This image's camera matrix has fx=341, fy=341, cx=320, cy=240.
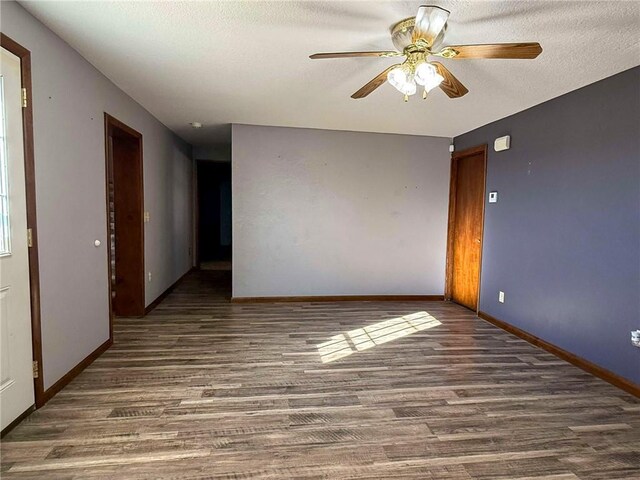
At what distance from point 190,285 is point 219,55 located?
13.2 ft

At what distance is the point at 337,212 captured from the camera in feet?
15.4

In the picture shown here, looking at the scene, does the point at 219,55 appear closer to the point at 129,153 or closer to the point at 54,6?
the point at 54,6

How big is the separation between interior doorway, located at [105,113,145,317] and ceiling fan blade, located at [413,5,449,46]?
10.2 ft

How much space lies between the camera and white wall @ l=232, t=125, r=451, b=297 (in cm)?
452

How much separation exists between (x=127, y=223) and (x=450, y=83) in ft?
11.5

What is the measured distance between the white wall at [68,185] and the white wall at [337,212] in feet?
5.50

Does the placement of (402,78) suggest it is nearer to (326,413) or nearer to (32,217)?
(326,413)

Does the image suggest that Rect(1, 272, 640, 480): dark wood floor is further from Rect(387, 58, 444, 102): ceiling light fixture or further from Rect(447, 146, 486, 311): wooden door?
Rect(387, 58, 444, 102): ceiling light fixture

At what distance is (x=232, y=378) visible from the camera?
2.55 m

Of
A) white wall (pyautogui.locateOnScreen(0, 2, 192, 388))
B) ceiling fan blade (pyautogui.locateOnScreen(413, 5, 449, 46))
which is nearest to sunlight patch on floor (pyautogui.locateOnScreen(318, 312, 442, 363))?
white wall (pyautogui.locateOnScreen(0, 2, 192, 388))

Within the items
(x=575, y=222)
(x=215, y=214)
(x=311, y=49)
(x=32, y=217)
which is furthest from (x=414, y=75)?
(x=215, y=214)

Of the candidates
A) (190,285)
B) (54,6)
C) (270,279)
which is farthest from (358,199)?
(54,6)

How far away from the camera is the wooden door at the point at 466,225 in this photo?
434cm

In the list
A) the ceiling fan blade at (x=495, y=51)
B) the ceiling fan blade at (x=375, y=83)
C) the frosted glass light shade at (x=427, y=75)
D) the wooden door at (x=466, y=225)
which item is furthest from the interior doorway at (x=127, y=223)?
the wooden door at (x=466, y=225)
